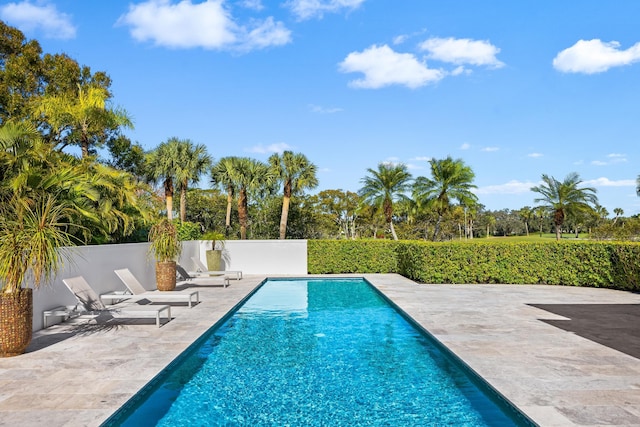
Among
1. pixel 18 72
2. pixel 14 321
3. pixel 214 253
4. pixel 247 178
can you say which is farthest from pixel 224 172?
pixel 14 321

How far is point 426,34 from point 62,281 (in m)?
18.1

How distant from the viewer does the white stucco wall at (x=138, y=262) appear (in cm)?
813

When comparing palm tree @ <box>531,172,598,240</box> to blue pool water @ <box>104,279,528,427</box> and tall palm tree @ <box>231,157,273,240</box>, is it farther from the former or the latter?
blue pool water @ <box>104,279,528,427</box>

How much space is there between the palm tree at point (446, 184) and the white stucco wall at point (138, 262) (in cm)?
1306

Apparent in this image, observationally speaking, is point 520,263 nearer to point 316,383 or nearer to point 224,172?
point 316,383

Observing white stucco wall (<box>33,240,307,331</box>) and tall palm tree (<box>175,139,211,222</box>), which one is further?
tall palm tree (<box>175,139,211,222</box>)

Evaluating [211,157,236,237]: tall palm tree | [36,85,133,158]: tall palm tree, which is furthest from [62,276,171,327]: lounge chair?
[211,157,236,237]: tall palm tree

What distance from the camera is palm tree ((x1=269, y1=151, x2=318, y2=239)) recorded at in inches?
1079

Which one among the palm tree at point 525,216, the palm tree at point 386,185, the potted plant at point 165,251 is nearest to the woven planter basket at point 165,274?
the potted plant at point 165,251

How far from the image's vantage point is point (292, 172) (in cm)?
2744

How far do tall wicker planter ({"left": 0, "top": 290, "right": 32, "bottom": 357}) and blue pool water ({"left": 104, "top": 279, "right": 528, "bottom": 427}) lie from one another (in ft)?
6.97

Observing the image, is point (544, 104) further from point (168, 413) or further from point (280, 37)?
point (168, 413)

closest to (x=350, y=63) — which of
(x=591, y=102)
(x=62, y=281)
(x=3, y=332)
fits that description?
(x=591, y=102)

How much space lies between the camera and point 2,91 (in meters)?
22.2
